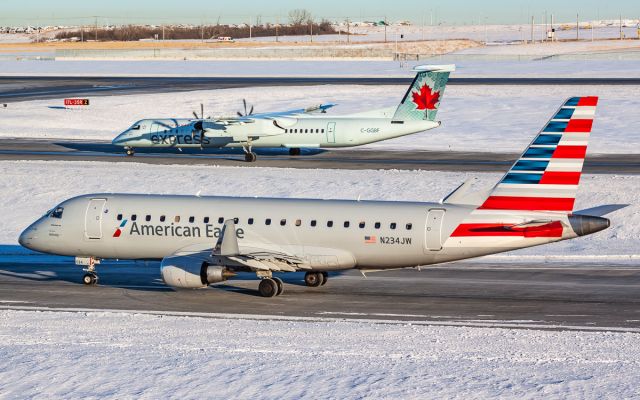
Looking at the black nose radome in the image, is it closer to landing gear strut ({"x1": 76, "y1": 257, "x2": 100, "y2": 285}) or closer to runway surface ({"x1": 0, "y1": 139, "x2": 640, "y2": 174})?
landing gear strut ({"x1": 76, "y1": 257, "x2": 100, "y2": 285})

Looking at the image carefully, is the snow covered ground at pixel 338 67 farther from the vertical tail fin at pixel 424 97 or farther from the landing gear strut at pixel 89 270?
the landing gear strut at pixel 89 270

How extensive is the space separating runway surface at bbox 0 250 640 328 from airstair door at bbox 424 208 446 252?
1834 millimetres

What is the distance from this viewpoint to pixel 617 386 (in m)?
23.3

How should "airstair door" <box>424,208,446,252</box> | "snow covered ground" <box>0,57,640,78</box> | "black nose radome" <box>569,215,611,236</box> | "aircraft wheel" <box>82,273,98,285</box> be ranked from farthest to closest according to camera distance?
"snow covered ground" <box>0,57,640,78</box>
"aircraft wheel" <box>82,273,98,285</box>
"airstair door" <box>424,208,446,252</box>
"black nose radome" <box>569,215,611,236</box>

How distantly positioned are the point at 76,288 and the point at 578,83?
78.5 meters

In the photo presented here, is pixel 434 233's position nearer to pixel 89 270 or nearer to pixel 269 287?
pixel 269 287

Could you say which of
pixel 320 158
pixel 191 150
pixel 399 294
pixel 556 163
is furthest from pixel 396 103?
pixel 556 163

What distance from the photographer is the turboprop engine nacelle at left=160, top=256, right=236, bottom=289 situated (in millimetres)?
33906

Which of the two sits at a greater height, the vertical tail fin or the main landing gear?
the vertical tail fin

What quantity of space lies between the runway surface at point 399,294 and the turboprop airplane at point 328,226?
104cm

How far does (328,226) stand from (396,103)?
61.5 metres

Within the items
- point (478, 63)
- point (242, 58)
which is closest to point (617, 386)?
point (478, 63)

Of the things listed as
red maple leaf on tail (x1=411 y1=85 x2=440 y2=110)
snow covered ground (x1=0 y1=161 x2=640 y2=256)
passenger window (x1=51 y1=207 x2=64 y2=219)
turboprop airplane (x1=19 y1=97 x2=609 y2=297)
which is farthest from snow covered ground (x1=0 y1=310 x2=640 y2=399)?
red maple leaf on tail (x1=411 y1=85 x2=440 y2=110)

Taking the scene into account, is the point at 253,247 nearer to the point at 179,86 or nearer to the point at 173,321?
the point at 173,321
